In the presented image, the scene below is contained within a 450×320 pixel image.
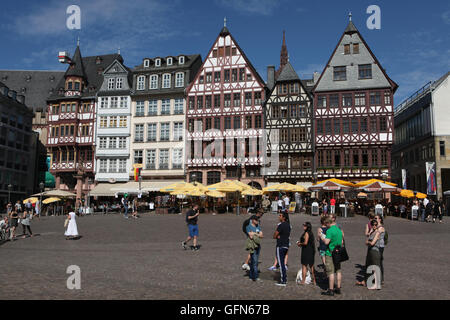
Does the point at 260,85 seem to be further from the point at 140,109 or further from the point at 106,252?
the point at 106,252

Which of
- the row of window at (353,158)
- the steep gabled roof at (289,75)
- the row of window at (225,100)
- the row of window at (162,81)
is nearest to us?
the row of window at (353,158)

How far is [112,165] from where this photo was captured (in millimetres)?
46312

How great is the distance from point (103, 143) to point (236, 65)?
1733cm

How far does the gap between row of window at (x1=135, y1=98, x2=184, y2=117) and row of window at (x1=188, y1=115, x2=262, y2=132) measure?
7.82ft

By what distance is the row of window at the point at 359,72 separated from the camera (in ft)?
131

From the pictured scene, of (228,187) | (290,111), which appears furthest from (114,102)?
(228,187)

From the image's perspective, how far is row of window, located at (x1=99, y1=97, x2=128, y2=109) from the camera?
47.2 metres

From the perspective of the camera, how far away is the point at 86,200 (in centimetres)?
4519

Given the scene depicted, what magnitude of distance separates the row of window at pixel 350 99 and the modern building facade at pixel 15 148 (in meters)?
35.9

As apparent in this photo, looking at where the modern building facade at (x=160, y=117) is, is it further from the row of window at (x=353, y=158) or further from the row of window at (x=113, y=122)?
the row of window at (x=353, y=158)

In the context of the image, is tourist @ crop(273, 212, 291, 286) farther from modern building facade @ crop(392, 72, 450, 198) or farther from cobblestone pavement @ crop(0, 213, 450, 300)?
modern building facade @ crop(392, 72, 450, 198)

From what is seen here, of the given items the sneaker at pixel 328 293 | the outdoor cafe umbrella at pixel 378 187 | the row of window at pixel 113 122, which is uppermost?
the row of window at pixel 113 122

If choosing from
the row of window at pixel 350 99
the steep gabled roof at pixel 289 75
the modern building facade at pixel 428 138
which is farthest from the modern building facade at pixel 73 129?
the modern building facade at pixel 428 138
